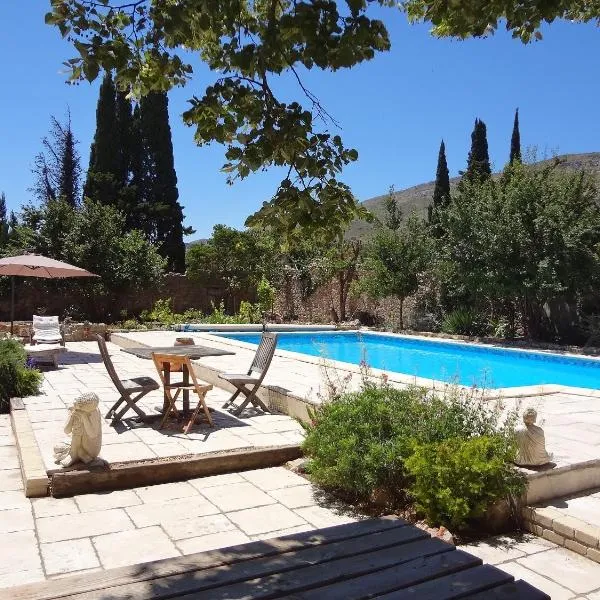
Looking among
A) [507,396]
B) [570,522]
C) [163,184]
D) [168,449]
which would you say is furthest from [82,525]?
[163,184]

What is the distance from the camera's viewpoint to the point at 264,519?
388 cm

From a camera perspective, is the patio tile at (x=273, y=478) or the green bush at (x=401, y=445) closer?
the green bush at (x=401, y=445)

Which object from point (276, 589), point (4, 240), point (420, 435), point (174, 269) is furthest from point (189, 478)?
point (174, 269)

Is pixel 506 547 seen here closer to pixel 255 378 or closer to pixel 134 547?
pixel 134 547

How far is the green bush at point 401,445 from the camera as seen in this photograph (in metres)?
3.67

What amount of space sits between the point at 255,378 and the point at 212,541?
304cm

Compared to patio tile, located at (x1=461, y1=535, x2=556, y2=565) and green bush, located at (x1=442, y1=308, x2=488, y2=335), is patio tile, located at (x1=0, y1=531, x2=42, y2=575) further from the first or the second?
green bush, located at (x1=442, y1=308, x2=488, y2=335)

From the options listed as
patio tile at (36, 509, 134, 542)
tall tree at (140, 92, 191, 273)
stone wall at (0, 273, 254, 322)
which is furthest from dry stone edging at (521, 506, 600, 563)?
tall tree at (140, 92, 191, 273)

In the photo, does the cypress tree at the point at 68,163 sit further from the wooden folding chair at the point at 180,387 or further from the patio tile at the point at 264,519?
the patio tile at the point at 264,519

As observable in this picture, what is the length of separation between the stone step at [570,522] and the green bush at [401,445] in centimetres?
25

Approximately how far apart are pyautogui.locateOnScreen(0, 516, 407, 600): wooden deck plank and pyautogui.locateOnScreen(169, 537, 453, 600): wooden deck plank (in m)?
0.19

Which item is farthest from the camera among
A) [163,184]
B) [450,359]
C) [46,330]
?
[163,184]

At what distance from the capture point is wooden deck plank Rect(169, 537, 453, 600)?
6.56 feet

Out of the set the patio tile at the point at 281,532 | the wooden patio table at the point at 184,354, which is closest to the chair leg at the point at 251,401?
the wooden patio table at the point at 184,354
